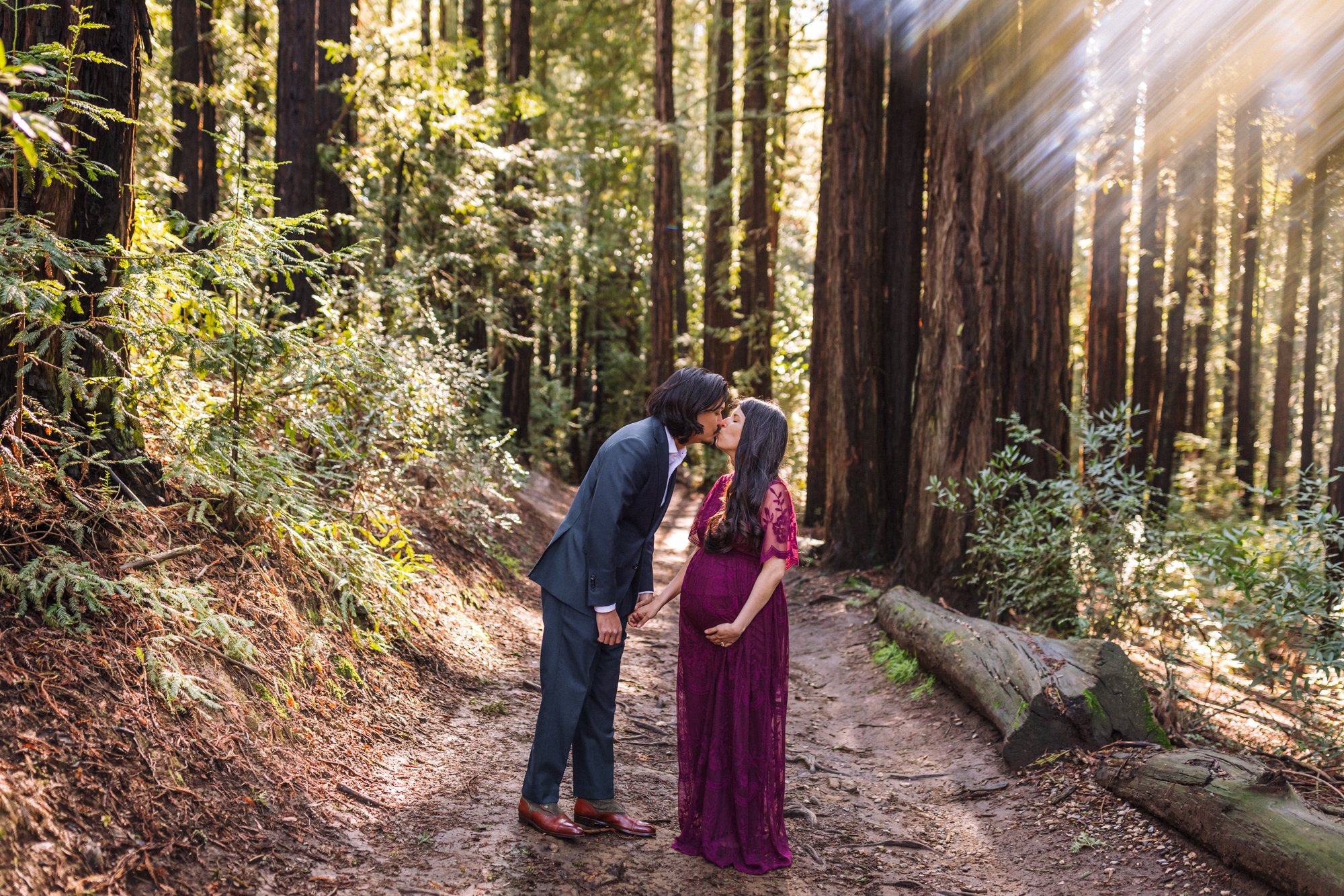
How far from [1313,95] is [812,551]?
29.9 ft

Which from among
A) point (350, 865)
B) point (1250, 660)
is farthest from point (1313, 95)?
point (350, 865)

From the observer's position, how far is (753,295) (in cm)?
2100

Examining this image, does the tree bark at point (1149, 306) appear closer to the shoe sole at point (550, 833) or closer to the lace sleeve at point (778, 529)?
the lace sleeve at point (778, 529)

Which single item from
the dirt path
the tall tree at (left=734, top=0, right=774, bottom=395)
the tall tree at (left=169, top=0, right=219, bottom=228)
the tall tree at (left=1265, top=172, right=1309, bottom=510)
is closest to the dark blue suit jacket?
the dirt path

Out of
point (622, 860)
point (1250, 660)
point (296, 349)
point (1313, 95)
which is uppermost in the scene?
point (1313, 95)

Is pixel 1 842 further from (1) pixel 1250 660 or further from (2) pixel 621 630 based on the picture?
(1) pixel 1250 660

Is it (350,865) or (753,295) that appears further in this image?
(753,295)

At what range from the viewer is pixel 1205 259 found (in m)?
22.3

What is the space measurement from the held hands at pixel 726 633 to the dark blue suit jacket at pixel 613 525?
0.47m

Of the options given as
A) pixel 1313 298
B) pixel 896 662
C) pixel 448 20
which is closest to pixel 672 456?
pixel 896 662

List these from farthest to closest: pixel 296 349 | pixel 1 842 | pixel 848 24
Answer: pixel 848 24, pixel 296 349, pixel 1 842

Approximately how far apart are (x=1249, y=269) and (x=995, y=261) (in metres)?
16.2

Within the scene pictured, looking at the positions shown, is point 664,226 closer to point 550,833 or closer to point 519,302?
point 519,302

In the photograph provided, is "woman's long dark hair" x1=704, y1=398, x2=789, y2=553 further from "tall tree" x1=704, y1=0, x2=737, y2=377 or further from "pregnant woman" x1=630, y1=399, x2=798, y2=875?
"tall tree" x1=704, y1=0, x2=737, y2=377
